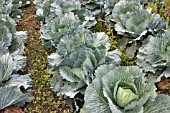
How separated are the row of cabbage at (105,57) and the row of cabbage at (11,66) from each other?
40 cm

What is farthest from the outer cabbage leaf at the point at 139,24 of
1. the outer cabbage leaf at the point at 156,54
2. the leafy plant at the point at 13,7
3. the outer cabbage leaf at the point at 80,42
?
the leafy plant at the point at 13,7

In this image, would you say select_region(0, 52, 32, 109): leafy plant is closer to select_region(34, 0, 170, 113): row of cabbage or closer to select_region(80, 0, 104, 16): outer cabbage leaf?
select_region(34, 0, 170, 113): row of cabbage

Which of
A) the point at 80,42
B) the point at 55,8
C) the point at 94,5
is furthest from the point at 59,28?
the point at 94,5

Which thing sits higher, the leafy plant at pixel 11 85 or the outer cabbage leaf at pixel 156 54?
the outer cabbage leaf at pixel 156 54

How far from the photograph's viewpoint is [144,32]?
420 centimetres

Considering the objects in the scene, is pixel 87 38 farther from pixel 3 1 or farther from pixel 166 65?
pixel 3 1

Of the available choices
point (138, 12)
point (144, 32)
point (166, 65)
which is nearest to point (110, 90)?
point (166, 65)

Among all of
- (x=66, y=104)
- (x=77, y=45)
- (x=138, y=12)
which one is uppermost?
(x=138, y=12)

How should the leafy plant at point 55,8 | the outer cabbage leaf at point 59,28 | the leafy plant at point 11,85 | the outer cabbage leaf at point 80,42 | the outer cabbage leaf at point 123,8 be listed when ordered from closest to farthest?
the leafy plant at point 11,85
the outer cabbage leaf at point 80,42
the outer cabbage leaf at point 59,28
the outer cabbage leaf at point 123,8
the leafy plant at point 55,8

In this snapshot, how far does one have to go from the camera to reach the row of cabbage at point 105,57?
9.98 ft

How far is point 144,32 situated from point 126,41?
44 cm

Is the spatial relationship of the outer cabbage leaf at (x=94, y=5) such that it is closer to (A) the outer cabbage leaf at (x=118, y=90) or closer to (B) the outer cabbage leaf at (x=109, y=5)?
(B) the outer cabbage leaf at (x=109, y=5)

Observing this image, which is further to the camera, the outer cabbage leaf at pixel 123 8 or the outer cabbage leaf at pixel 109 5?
the outer cabbage leaf at pixel 109 5

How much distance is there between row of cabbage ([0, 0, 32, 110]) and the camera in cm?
342
